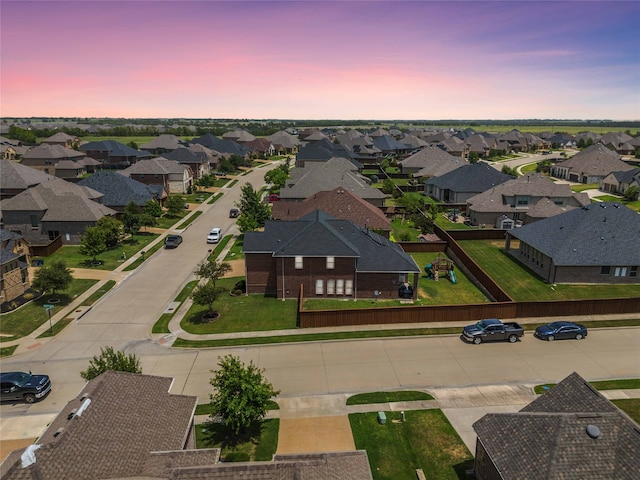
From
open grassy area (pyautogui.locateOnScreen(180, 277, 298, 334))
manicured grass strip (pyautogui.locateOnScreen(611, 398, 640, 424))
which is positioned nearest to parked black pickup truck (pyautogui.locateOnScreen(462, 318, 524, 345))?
manicured grass strip (pyautogui.locateOnScreen(611, 398, 640, 424))

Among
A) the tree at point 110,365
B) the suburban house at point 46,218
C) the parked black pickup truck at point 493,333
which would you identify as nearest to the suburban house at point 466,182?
the parked black pickup truck at point 493,333

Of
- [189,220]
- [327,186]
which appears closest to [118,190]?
[189,220]

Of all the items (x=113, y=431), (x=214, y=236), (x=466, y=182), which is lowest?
(x=214, y=236)

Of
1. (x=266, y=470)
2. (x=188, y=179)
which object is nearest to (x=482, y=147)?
(x=188, y=179)

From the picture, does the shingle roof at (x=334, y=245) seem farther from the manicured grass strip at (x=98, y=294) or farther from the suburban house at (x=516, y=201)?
the suburban house at (x=516, y=201)

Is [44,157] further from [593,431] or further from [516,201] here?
[593,431]

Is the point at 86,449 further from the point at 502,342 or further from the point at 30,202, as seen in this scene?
the point at 30,202

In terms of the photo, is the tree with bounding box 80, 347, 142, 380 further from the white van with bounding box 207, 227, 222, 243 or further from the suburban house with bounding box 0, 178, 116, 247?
the suburban house with bounding box 0, 178, 116, 247
